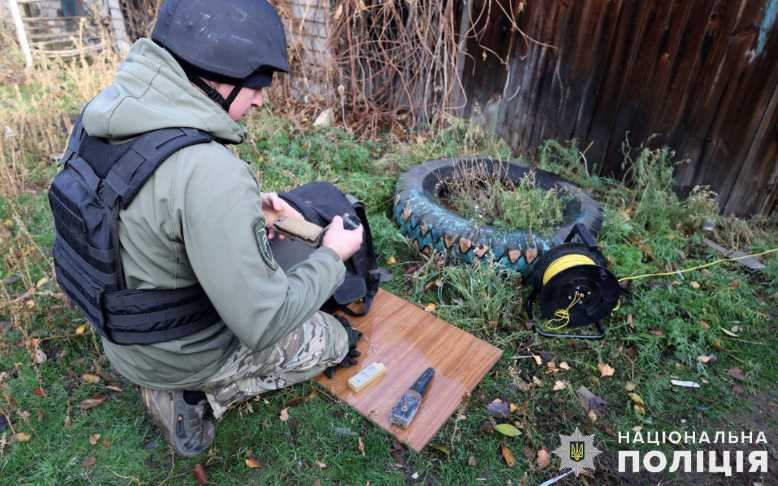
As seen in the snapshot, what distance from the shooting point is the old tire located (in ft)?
10.1

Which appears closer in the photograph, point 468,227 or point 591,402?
point 591,402

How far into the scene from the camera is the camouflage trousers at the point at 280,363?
2135 mm

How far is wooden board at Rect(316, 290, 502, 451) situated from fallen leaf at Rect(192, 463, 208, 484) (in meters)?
0.70

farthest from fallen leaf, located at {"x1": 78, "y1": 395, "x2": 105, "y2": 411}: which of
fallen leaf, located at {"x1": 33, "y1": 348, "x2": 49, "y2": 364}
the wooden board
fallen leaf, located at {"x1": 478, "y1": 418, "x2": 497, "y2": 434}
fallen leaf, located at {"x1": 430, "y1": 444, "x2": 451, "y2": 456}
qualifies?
fallen leaf, located at {"x1": 478, "y1": 418, "x2": 497, "y2": 434}

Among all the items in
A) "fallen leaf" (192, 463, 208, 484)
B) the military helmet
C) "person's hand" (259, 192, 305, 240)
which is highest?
the military helmet

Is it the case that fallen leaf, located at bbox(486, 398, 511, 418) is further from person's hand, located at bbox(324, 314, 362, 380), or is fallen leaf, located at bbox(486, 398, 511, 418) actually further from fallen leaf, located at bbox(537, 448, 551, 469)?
person's hand, located at bbox(324, 314, 362, 380)

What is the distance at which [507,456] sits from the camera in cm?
222

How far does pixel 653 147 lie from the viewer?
4152 millimetres

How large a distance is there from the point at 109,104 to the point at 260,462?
163cm

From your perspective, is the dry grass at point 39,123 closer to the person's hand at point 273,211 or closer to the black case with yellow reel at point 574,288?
the person's hand at point 273,211

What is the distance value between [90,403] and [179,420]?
655 millimetres

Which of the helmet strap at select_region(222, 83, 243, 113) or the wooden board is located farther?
the wooden board

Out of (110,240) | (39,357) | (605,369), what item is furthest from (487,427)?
(39,357)

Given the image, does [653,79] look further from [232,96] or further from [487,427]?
[232,96]
